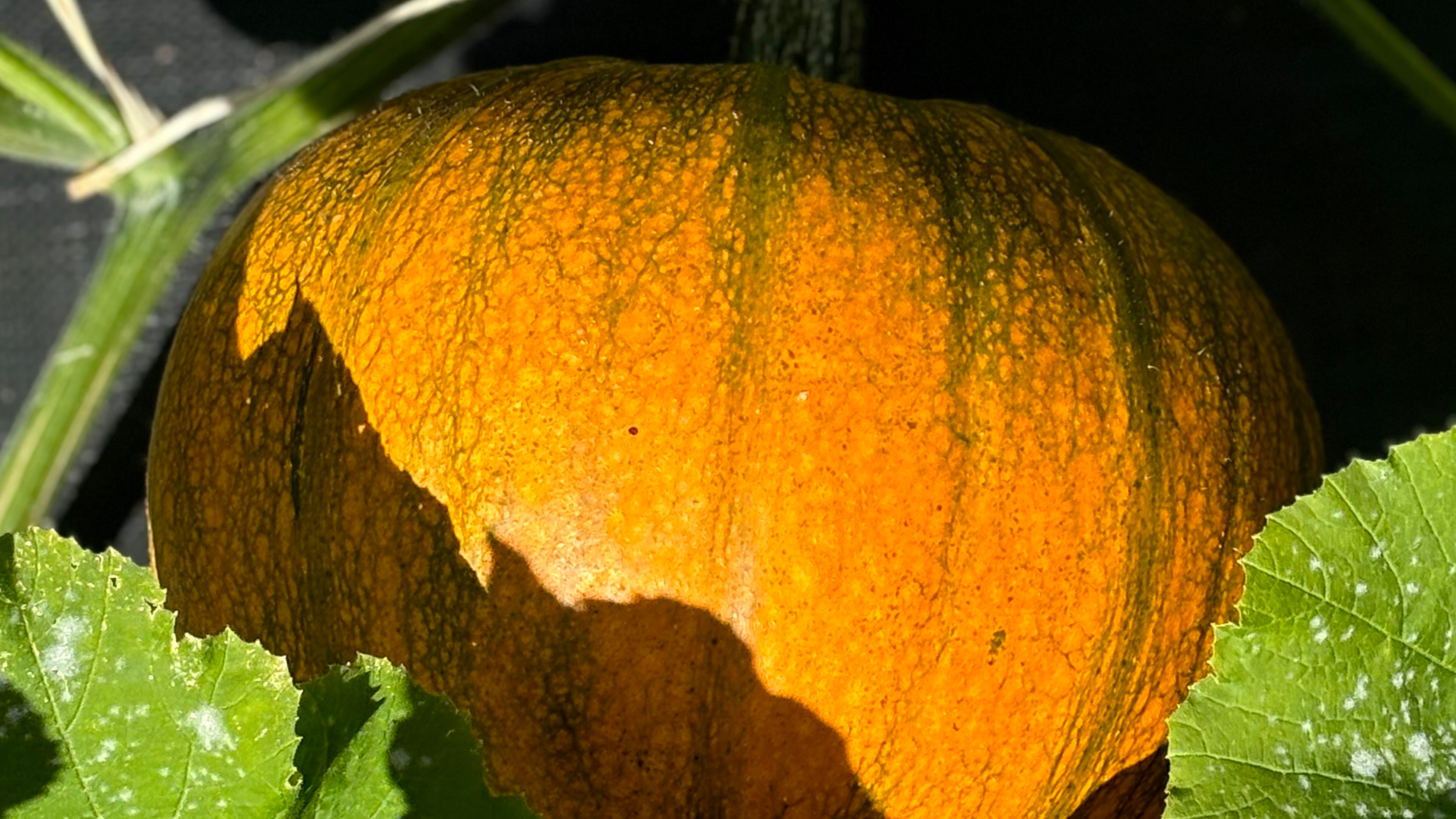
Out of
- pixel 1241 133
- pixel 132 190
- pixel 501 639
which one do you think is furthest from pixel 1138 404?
pixel 132 190

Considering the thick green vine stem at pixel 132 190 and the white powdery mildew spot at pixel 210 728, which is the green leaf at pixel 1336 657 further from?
the thick green vine stem at pixel 132 190

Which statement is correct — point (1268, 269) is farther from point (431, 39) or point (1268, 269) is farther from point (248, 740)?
point (248, 740)

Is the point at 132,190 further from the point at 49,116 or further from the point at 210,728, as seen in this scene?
the point at 210,728

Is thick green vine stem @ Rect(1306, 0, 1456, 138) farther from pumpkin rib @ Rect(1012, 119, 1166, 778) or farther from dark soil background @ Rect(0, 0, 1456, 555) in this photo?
pumpkin rib @ Rect(1012, 119, 1166, 778)

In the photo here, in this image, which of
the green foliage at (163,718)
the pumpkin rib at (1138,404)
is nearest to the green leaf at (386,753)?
the green foliage at (163,718)

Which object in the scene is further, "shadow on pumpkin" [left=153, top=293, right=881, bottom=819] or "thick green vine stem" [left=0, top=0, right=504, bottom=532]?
"thick green vine stem" [left=0, top=0, right=504, bottom=532]

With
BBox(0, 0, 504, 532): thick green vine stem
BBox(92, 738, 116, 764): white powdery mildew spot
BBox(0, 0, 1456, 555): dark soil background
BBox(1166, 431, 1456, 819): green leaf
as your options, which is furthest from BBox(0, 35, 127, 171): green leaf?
→ BBox(1166, 431, 1456, 819): green leaf
